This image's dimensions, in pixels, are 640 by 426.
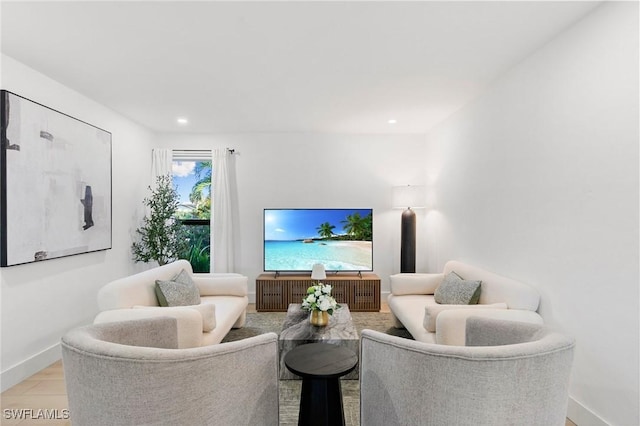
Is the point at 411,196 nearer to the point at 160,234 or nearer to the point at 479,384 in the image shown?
Result: the point at 160,234

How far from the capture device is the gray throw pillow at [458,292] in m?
2.80

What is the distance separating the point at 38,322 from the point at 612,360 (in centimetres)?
395

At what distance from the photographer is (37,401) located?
224 centimetres

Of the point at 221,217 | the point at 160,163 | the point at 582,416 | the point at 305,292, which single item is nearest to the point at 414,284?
the point at 305,292

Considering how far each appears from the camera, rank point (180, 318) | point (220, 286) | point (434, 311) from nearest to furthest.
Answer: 1. point (180, 318)
2. point (434, 311)
3. point (220, 286)

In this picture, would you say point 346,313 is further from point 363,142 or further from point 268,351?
point 363,142

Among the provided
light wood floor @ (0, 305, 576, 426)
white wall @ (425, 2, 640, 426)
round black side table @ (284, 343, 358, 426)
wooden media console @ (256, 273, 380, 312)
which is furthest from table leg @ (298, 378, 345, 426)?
wooden media console @ (256, 273, 380, 312)

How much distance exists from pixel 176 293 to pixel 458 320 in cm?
222

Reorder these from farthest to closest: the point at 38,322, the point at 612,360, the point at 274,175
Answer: the point at 274,175 → the point at 38,322 → the point at 612,360

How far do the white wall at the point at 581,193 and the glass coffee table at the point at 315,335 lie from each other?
4.50 feet

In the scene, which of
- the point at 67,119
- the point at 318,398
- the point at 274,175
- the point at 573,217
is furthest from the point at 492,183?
the point at 67,119

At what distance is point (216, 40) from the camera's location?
217 cm

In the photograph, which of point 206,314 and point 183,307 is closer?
point 183,307

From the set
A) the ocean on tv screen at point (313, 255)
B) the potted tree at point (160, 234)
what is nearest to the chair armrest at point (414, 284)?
the ocean on tv screen at point (313, 255)
